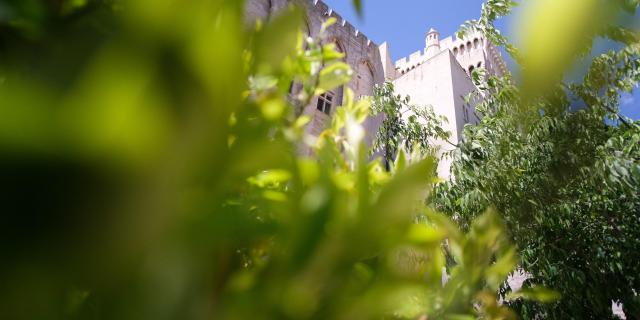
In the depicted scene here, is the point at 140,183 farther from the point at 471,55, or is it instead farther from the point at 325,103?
the point at 471,55

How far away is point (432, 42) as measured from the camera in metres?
27.3

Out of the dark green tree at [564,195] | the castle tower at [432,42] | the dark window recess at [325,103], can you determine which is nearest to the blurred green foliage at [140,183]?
the dark green tree at [564,195]

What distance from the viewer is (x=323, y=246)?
215 millimetres

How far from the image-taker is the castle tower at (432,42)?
26.8m

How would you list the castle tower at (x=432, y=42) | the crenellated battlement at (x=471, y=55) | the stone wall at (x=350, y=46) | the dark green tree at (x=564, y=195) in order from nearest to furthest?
the dark green tree at (x=564, y=195) < the stone wall at (x=350, y=46) < the crenellated battlement at (x=471, y=55) < the castle tower at (x=432, y=42)

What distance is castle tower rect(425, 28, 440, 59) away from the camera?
1054 inches

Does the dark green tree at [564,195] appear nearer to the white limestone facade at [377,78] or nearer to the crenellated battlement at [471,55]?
the white limestone facade at [377,78]

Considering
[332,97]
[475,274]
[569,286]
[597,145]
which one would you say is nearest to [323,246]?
[475,274]

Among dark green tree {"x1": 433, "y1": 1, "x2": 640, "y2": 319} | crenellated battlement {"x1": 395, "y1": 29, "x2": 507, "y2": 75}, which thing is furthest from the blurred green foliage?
crenellated battlement {"x1": 395, "y1": 29, "x2": 507, "y2": 75}

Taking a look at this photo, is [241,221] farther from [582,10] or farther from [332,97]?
[332,97]

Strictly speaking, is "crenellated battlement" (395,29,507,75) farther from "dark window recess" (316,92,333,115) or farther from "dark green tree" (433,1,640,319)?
"dark green tree" (433,1,640,319)

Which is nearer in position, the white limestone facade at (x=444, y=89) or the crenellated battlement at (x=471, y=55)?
the white limestone facade at (x=444, y=89)

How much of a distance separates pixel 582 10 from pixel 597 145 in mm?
5988

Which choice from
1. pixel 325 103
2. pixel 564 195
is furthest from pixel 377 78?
pixel 564 195
